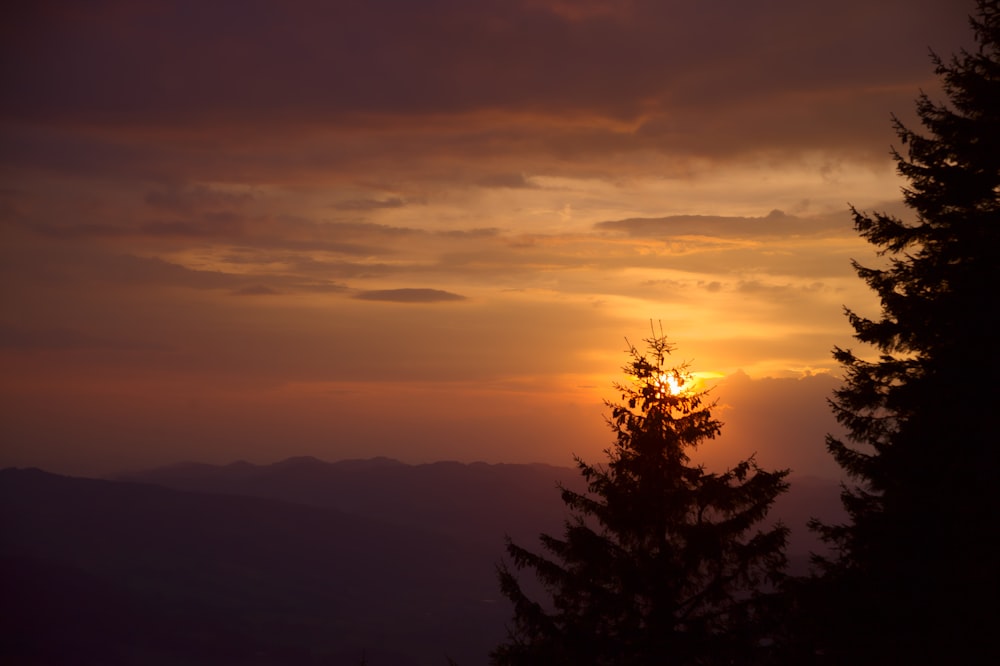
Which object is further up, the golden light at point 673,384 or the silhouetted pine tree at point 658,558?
the golden light at point 673,384

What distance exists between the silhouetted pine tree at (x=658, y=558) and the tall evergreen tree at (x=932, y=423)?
1.89 metres

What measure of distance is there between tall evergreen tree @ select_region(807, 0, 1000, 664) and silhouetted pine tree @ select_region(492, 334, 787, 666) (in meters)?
1.89

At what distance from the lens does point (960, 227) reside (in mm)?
19547

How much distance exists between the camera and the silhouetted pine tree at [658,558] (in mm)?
19031

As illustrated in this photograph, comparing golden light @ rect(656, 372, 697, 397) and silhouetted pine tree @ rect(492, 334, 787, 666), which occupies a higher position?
golden light @ rect(656, 372, 697, 397)

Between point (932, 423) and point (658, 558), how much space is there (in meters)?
6.61

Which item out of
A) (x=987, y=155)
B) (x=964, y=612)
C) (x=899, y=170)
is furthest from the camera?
(x=899, y=170)

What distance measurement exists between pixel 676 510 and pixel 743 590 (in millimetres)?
2518

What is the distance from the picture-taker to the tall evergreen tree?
53.5 ft

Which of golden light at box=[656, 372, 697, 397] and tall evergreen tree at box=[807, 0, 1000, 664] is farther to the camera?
golden light at box=[656, 372, 697, 397]

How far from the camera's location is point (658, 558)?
64.7ft

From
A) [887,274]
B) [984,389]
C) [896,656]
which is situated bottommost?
[896,656]

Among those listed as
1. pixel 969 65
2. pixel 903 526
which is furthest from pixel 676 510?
pixel 969 65

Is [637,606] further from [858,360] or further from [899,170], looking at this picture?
[899,170]
